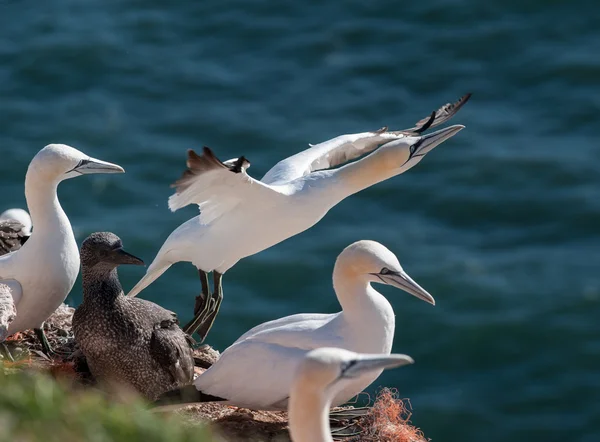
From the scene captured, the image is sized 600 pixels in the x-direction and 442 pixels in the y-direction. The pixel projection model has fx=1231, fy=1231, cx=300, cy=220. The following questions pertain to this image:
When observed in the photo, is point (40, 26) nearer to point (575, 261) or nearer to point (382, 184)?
point (382, 184)

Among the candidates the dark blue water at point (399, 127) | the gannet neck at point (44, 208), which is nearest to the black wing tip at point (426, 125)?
the gannet neck at point (44, 208)

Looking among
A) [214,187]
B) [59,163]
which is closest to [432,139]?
[214,187]

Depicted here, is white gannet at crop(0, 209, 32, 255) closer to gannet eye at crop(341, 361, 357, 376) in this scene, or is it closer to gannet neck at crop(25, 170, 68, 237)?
gannet neck at crop(25, 170, 68, 237)

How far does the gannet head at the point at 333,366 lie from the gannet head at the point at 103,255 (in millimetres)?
2728

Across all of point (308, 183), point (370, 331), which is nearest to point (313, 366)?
point (370, 331)

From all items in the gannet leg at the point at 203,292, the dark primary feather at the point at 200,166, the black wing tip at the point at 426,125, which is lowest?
the gannet leg at the point at 203,292

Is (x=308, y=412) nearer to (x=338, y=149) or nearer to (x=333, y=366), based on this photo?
(x=333, y=366)

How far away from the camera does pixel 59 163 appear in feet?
30.0

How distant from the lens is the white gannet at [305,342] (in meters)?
8.12

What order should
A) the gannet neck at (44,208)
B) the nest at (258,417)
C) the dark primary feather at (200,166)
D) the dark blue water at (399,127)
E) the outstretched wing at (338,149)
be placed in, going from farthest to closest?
the dark blue water at (399,127) → the outstretched wing at (338,149) → the gannet neck at (44,208) → the dark primary feather at (200,166) → the nest at (258,417)

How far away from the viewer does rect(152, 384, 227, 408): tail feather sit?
814 cm

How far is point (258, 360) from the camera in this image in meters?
8.23

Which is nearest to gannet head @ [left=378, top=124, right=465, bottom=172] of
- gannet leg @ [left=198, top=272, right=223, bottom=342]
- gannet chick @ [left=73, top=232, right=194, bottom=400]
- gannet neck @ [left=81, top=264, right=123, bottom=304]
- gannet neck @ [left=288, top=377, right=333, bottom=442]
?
gannet leg @ [left=198, top=272, right=223, bottom=342]

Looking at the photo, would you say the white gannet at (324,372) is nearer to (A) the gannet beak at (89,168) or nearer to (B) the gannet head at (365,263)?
(B) the gannet head at (365,263)
